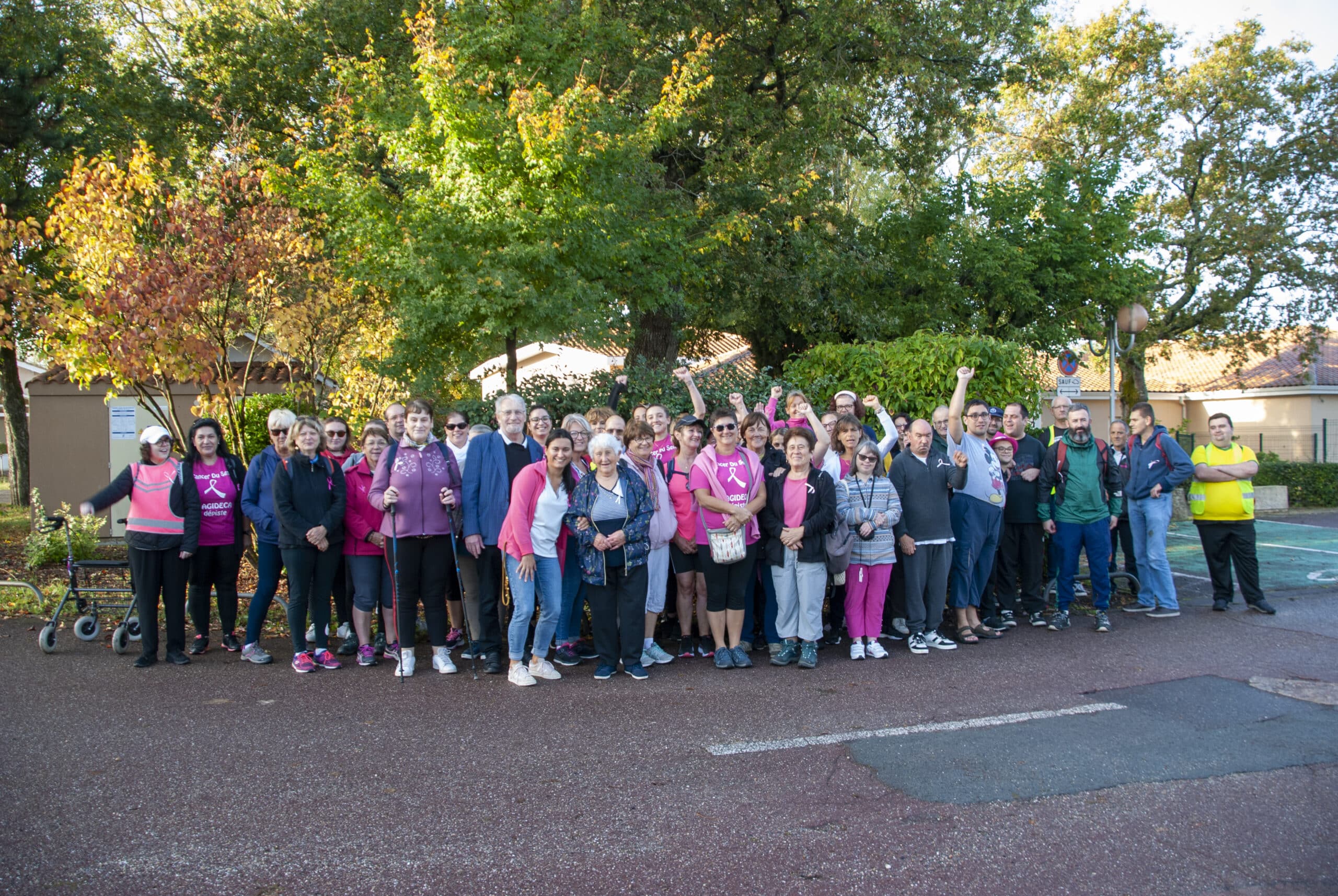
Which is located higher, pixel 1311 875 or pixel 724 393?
pixel 724 393

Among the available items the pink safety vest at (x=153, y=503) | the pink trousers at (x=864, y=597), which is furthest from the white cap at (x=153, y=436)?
the pink trousers at (x=864, y=597)

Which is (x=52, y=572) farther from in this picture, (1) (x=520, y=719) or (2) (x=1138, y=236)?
(2) (x=1138, y=236)

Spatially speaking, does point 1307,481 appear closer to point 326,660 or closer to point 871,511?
point 871,511

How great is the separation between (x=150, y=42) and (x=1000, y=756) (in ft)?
72.2

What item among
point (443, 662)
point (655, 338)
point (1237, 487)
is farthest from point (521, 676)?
point (655, 338)

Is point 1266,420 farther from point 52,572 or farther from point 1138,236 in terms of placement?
point 52,572

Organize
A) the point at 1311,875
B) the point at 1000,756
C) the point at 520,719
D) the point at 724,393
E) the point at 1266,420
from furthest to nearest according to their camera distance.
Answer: the point at 1266,420 → the point at 724,393 → the point at 520,719 → the point at 1000,756 → the point at 1311,875

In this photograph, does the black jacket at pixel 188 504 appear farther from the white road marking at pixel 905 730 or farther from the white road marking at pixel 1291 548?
the white road marking at pixel 1291 548

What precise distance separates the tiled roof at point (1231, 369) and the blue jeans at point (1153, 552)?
20175mm

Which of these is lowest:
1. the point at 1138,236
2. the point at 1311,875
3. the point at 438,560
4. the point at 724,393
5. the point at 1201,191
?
the point at 1311,875

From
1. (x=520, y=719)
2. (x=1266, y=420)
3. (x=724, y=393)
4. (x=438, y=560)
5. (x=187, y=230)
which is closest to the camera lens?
(x=520, y=719)

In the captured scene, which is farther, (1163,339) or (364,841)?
(1163,339)

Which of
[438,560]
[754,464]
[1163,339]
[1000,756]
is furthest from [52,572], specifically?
[1163,339]

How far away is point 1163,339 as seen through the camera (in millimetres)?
29266
